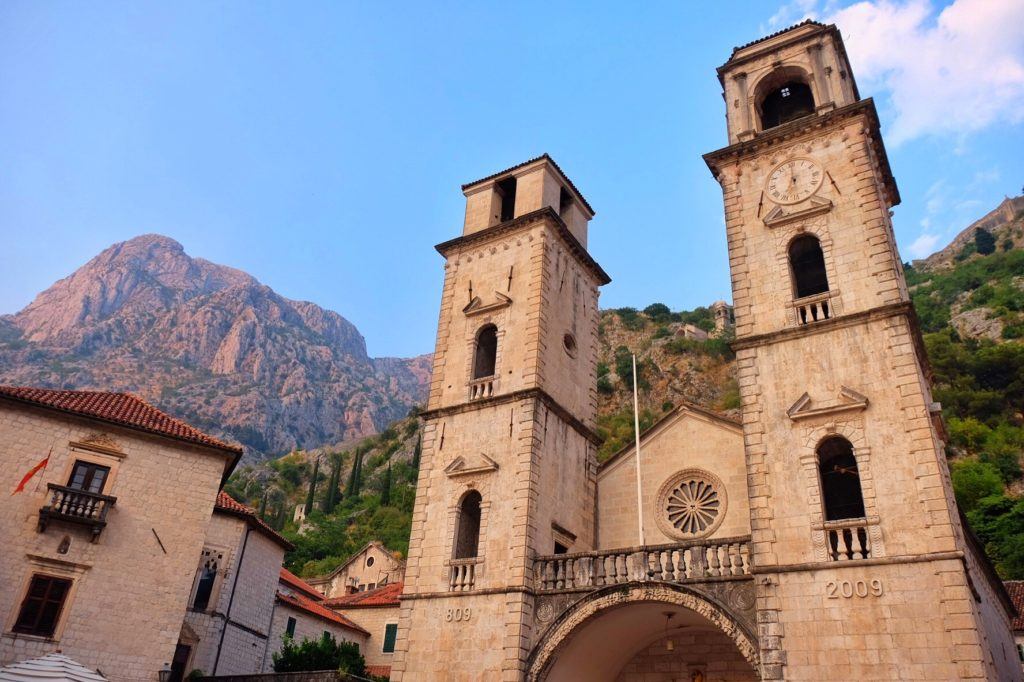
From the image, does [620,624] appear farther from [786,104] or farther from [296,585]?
Result: [296,585]

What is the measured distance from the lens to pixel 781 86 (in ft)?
69.4

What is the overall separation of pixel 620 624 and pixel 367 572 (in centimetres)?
3443

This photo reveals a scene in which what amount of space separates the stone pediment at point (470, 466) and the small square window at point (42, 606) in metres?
9.06

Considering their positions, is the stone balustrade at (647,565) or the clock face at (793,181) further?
the clock face at (793,181)

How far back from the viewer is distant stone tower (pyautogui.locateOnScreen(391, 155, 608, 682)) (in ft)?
57.1

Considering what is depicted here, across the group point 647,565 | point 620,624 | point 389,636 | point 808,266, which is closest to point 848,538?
point 647,565

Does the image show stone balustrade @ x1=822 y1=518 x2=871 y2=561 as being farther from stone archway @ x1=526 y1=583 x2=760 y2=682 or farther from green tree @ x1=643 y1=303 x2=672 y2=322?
green tree @ x1=643 y1=303 x2=672 y2=322

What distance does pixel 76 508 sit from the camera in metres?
17.9

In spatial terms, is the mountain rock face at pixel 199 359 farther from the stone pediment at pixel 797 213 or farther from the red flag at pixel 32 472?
the stone pediment at pixel 797 213

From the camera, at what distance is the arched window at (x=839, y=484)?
52.3ft

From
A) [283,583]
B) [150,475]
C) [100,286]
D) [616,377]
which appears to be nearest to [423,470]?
[150,475]

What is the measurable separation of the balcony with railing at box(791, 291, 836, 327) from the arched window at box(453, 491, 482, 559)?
343 inches

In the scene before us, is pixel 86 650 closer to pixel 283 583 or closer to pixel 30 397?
pixel 30 397

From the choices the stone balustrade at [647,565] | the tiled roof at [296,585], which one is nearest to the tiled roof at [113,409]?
the stone balustrade at [647,565]
